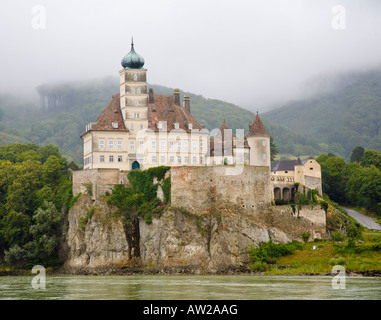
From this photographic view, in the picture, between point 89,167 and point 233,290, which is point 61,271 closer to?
point 89,167

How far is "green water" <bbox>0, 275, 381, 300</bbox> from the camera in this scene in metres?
54.3

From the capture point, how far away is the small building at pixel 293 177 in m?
89.1

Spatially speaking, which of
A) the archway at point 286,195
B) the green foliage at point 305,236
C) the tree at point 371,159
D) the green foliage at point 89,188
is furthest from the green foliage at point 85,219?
the tree at point 371,159

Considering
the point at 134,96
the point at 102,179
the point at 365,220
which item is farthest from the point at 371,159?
the point at 102,179

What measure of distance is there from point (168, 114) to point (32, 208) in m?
17.9

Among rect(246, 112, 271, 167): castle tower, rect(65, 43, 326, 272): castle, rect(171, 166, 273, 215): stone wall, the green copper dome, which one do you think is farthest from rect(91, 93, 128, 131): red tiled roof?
rect(246, 112, 271, 167): castle tower

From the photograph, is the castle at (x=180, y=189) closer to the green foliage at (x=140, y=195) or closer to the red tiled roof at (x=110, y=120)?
the red tiled roof at (x=110, y=120)

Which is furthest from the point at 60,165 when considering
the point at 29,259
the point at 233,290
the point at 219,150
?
the point at 233,290

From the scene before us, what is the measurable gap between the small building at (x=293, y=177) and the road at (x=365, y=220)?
9.08 m

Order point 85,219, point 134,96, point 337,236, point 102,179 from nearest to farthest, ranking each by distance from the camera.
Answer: point 337,236 → point 85,219 → point 102,179 → point 134,96

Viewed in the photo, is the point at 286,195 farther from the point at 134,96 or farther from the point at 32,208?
the point at 32,208

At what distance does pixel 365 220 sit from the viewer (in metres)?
100

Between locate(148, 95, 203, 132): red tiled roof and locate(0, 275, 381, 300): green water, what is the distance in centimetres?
2204
